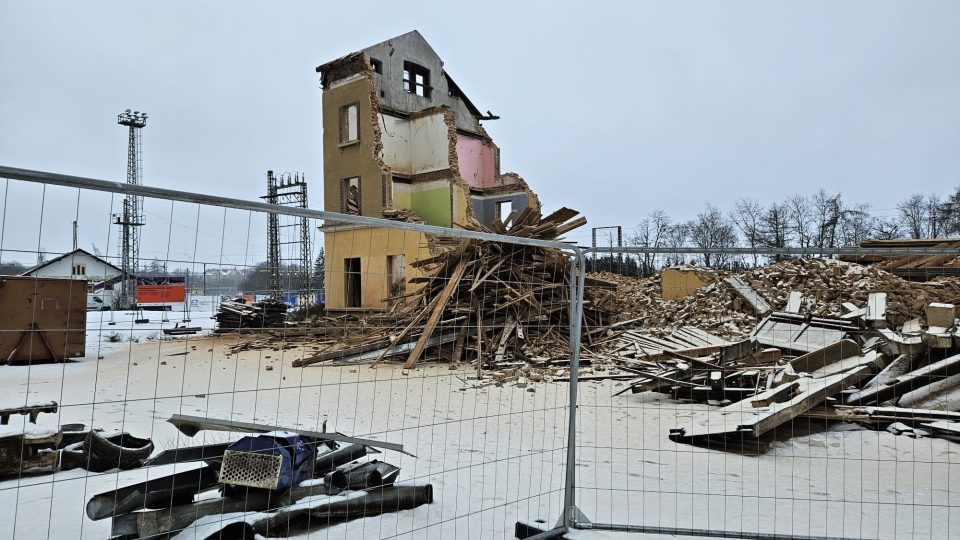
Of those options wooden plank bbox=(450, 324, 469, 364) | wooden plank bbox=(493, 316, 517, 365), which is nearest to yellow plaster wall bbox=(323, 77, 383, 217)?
wooden plank bbox=(450, 324, 469, 364)

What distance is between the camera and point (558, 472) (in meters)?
5.96

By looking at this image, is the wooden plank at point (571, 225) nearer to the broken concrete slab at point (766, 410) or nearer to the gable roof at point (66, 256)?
the broken concrete slab at point (766, 410)

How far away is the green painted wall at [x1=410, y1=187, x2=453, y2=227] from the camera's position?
26.1 m

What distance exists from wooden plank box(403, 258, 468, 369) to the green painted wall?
11400 mm

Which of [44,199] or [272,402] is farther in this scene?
[272,402]

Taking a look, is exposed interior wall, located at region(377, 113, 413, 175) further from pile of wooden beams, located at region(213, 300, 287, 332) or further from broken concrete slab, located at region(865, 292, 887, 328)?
pile of wooden beams, located at region(213, 300, 287, 332)

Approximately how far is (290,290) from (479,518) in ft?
7.09

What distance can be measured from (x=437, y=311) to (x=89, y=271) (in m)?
10.1

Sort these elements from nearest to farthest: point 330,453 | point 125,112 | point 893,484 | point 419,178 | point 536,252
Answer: point 330,453, point 893,484, point 536,252, point 419,178, point 125,112

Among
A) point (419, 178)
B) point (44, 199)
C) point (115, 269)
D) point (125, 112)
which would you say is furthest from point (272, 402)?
point (125, 112)

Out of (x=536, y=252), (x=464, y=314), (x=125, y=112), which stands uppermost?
(x=125, y=112)

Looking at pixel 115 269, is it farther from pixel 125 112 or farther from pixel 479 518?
pixel 125 112

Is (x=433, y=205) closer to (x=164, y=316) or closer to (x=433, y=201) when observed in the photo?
(x=433, y=201)

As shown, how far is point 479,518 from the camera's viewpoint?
14.8 ft
